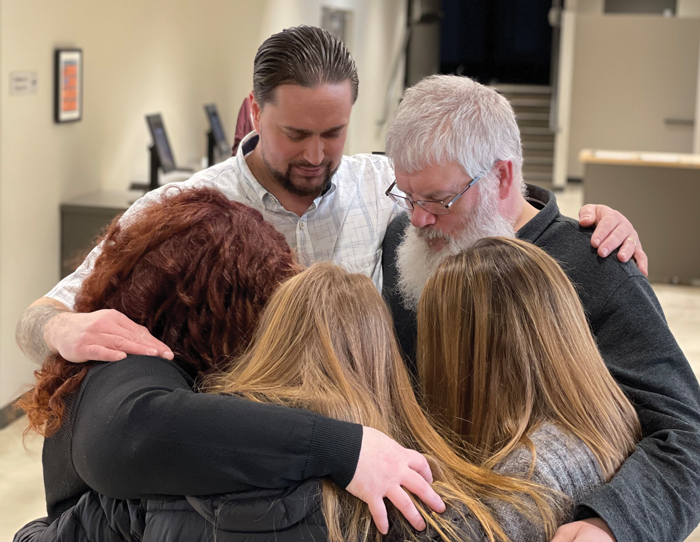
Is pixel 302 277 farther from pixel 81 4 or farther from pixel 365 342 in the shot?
pixel 81 4

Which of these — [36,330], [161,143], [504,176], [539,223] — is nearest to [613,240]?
[539,223]

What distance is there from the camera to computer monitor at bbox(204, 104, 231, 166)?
6.65m

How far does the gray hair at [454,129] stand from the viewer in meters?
1.84

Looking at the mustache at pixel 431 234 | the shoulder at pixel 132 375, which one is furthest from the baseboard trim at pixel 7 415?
the shoulder at pixel 132 375

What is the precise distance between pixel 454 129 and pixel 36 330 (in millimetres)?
1061

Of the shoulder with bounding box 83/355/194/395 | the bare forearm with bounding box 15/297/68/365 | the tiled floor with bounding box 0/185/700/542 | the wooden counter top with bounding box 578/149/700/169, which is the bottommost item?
the tiled floor with bounding box 0/185/700/542

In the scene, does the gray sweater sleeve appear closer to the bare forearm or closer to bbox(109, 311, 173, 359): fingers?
bbox(109, 311, 173, 359): fingers

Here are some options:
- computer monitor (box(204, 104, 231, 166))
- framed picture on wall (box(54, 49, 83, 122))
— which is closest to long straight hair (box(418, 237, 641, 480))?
framed picture on wall (box(54, 49, 83, 122))

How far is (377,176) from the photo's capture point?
99.2 inches

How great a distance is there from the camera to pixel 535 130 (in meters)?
13.7

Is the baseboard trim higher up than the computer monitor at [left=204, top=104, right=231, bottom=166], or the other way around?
the computer monitor at [left=204, top=104, right=231, bottom=166]

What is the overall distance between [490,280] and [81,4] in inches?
170

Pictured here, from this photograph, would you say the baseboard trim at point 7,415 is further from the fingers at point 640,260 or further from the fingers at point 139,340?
the fingers at point 640,260

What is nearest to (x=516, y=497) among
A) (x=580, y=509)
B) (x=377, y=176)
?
(x=580, y=509)
